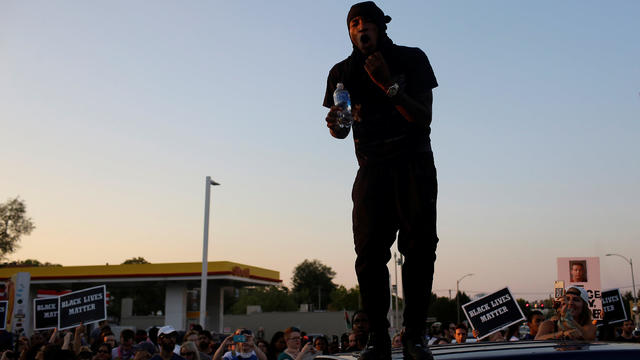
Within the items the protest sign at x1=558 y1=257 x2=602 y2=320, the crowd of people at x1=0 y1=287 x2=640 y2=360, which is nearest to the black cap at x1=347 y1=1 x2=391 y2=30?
the crowd of people at x1=0 y1=287 x2=640 y2=360

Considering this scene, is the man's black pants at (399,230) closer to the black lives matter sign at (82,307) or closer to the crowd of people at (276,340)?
the crowd of people at (276,340)

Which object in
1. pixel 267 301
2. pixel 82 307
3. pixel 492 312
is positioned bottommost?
pixel 267 301

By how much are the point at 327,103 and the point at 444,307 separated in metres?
67.4

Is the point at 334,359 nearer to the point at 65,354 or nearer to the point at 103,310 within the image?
the point at 65,354

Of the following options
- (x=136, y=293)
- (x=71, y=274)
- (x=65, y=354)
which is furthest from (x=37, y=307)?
(x=136, y=293)

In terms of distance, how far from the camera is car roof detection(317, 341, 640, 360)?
2355 millimetres

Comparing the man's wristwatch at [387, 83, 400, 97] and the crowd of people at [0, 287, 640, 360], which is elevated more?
the man's wristwatch at [387, 83, 400, 97]

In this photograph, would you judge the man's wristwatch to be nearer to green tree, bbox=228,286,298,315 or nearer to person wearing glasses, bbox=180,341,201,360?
person wearing glasses, bbox=180,341,201,360

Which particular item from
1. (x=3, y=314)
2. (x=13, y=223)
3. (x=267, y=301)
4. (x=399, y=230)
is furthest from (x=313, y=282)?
(x=399, y=230)

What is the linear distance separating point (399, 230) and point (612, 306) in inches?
349

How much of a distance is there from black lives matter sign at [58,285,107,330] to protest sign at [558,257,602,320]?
864cm

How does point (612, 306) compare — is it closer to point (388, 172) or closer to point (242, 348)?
point (242, 348)

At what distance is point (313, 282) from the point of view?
133375 mm

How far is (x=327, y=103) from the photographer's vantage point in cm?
354
